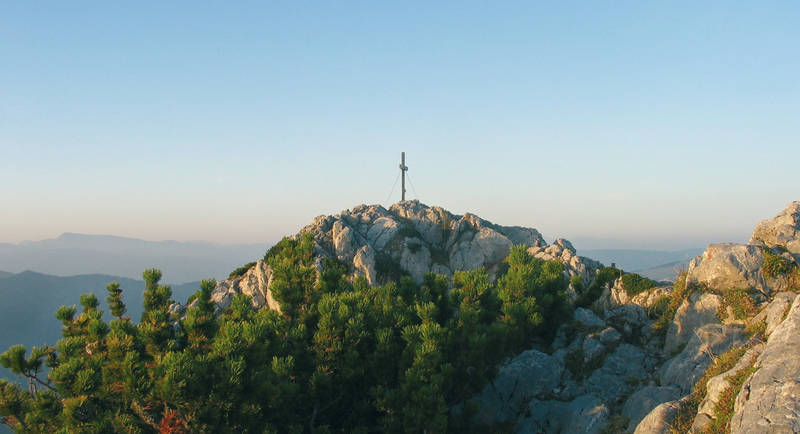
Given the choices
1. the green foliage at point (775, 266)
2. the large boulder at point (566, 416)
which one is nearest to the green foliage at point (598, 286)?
the green foliage at point (775, 266)

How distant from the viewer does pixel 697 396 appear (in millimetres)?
13328

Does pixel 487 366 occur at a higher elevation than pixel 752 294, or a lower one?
lower

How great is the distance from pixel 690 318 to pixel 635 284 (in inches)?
395

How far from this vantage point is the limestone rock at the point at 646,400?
50.2 feet

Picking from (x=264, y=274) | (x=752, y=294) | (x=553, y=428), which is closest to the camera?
(x=553, y=428)

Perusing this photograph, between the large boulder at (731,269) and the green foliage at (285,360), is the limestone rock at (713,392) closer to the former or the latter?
the green foliage at (285,360)

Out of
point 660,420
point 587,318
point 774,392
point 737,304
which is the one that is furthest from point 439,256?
point 774,392

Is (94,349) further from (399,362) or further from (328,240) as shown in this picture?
(328,240)

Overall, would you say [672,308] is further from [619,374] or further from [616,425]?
[616,425]

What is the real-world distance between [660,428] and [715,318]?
9.69 metres

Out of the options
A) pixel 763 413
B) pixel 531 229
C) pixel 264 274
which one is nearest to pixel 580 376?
pixel 763 413

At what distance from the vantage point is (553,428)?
55.5 ft

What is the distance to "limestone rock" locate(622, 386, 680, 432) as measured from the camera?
15289 mm

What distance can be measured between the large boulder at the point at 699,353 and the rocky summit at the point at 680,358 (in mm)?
48
